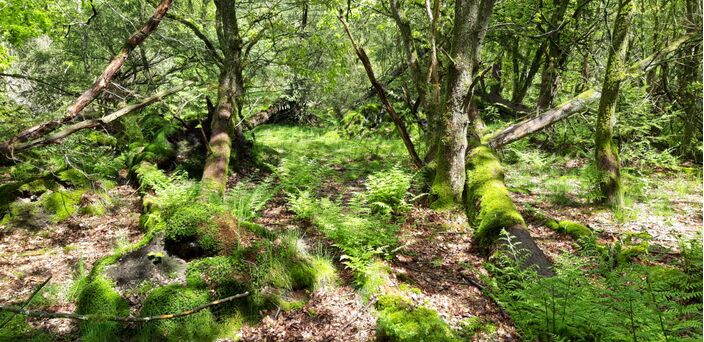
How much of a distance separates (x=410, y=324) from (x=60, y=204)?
275 inches

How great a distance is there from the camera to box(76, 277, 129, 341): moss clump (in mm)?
3713

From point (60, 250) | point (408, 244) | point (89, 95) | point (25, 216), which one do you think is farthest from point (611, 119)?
point (25, 216)

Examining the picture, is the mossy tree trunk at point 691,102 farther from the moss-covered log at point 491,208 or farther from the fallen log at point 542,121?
the moss-covered log at point 491,208

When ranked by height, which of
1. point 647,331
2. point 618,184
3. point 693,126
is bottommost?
point 647,331

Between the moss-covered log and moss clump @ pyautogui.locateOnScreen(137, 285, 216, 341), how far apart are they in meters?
3.54

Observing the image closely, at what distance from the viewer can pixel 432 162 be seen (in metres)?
7.89

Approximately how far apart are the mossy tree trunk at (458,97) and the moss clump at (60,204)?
6715 millimetres

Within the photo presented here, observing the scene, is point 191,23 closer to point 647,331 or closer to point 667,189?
point 647,331

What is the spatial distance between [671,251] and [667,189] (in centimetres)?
402

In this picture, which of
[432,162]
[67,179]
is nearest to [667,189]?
[432,162]

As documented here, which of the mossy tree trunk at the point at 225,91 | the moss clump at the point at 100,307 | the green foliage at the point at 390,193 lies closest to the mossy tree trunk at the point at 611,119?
the green foliage at the point at 390,193

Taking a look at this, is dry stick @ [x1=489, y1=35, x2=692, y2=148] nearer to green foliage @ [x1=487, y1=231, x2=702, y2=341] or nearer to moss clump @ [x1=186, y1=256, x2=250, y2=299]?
green foliage @ [x1=487, y1=231, x2=702, y2=341]

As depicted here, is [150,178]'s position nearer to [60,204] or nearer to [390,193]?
[60,204]

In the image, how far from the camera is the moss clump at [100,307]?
371cm
